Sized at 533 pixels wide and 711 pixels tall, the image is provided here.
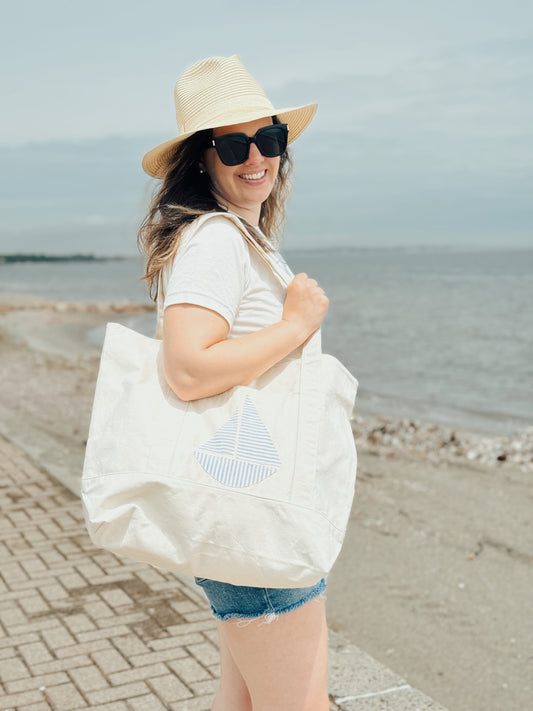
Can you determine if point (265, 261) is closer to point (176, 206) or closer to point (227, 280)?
point (227, 280)

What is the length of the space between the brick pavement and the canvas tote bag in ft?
5.97

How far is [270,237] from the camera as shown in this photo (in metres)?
2.44

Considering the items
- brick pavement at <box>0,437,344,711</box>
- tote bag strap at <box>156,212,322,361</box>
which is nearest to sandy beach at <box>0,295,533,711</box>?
brick pavement at <box>0,437,344,711</box>

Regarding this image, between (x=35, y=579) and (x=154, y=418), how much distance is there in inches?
122

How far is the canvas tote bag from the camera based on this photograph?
1.57 m

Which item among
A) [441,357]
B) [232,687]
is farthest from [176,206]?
[441,357]

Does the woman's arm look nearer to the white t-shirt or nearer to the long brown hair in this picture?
the white t-shirt

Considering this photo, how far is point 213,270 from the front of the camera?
163cm

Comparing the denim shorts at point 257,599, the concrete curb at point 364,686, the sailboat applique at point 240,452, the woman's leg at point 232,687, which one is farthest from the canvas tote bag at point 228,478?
the concrete curb at point 364,686

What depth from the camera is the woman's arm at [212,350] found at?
1.61 metres

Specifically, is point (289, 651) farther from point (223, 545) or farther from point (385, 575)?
point (385, 575)

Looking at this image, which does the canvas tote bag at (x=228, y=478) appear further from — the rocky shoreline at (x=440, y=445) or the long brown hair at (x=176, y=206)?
the rocky shoreline at (x=440, y=445)

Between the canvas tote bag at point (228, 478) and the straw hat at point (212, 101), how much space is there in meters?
0.32

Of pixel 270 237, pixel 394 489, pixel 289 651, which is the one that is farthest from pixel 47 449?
pixel 289 651
